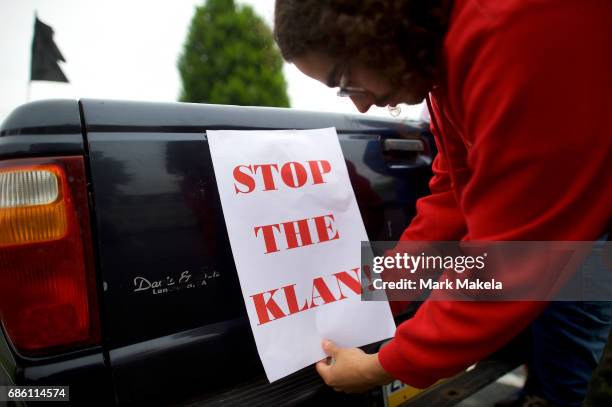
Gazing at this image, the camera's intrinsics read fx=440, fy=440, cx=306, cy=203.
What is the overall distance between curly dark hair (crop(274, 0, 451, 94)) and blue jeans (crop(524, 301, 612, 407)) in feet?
3.89

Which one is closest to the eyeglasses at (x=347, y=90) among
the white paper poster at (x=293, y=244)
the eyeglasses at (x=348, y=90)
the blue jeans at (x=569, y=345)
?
the eyeglasses at (x=348, y=90)

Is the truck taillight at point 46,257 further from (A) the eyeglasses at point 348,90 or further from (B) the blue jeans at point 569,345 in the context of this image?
(B) the blue jeans at point 569,345

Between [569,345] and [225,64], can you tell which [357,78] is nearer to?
[569,345]

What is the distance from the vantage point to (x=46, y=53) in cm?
522

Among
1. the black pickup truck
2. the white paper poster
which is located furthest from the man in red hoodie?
the black pickup truck

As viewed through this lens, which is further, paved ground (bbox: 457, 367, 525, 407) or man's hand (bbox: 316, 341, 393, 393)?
paved ground (bbox: 457, 367, 525, 407)

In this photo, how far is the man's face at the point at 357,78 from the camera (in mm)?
877

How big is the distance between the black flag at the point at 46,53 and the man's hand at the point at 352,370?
17.6ft

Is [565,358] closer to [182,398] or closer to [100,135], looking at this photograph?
[182,398]

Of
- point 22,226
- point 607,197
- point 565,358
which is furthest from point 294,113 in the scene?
point 565,358

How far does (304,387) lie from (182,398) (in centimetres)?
35

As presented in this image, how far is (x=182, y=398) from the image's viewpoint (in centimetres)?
119

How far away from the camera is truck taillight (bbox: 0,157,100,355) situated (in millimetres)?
1006

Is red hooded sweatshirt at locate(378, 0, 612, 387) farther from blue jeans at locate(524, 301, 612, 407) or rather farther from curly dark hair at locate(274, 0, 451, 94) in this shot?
blue jeans at locate(524, 301, 612, 407)
